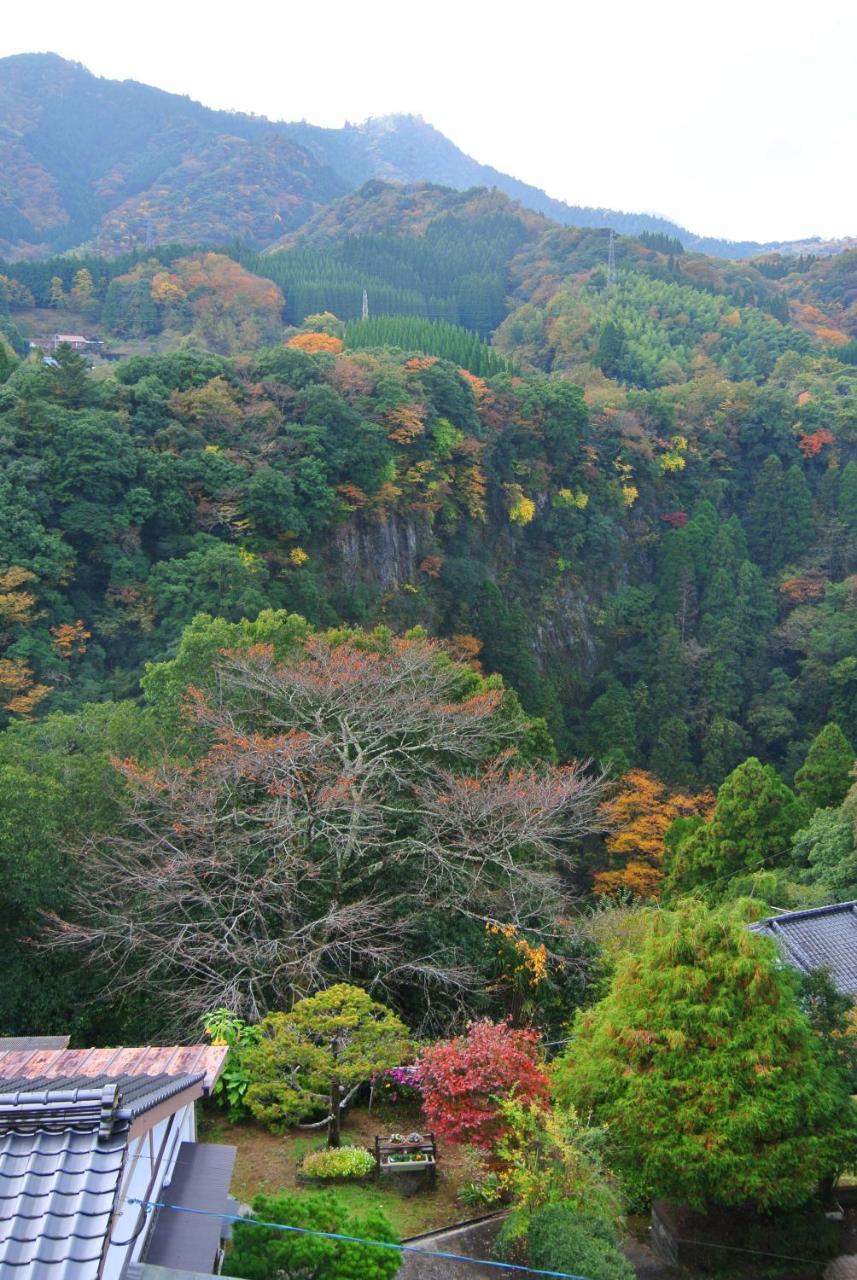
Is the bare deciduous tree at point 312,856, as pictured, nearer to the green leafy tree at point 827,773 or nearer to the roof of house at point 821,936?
the roof of house at point 821,936

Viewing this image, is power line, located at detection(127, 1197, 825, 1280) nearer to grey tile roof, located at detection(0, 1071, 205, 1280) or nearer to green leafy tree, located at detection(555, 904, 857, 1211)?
green leafy tree, located at detection(555, 904, 857, 1211)

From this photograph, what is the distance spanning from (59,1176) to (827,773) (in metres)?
22.2

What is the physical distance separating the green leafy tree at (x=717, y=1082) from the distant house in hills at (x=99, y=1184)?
3.89m

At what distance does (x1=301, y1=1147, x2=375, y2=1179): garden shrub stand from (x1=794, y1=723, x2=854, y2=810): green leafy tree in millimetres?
17231

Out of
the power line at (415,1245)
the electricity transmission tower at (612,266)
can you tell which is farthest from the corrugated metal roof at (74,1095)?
the electricity transmission tower at (612,266)

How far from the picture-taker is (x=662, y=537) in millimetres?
37562

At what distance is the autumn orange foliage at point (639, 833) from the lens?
83.8 ft

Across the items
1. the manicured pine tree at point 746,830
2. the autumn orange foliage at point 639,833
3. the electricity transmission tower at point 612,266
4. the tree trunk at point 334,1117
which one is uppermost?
the electricity transmission tower at point 612,266

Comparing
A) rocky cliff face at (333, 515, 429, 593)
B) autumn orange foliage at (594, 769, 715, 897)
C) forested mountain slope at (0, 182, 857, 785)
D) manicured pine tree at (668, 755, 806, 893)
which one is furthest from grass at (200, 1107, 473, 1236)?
rocky cliff face at (333, 515, 429, 593)

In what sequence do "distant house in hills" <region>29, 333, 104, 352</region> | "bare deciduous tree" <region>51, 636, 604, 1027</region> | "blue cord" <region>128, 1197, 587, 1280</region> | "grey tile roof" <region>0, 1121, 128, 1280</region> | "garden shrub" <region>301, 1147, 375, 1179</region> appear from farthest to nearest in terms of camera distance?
"distant house in hills" <region>29, 333, 104, 352</region> → "bare deciduous tree" <region>51, 636, 604, 1027</region> → "garden shrub" <region>301, 1147, 375, 1179</region> → "blue cord" <region>128, 1197, 587, 1280</region> → "grey tile roof" <region>0, 1121, 128, 1280</region>

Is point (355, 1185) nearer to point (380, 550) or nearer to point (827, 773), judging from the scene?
point (827, 773)

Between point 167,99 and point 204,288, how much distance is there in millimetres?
77590

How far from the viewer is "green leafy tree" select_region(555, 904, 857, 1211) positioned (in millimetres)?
7168

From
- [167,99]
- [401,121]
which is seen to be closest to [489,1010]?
[167,99]
